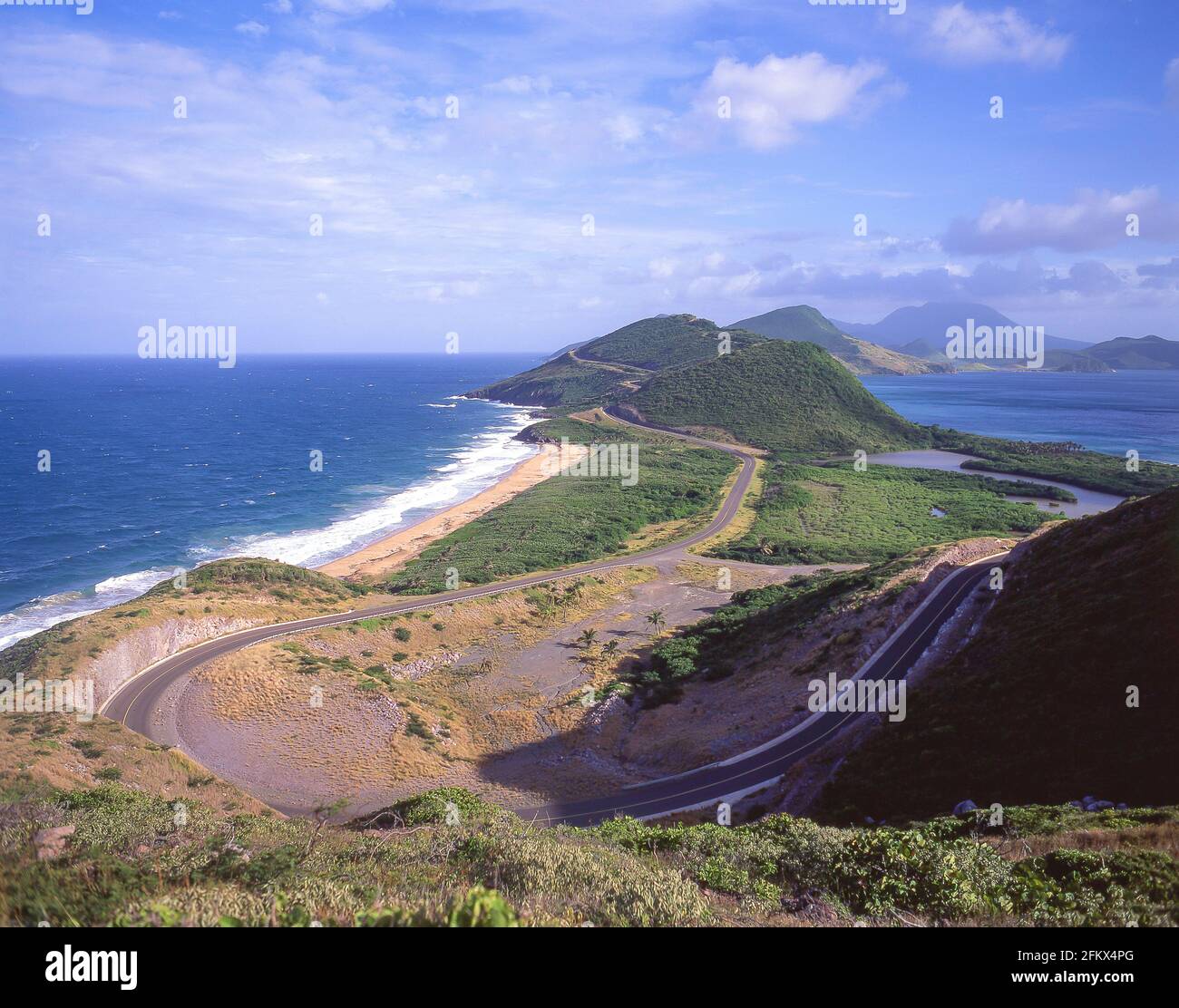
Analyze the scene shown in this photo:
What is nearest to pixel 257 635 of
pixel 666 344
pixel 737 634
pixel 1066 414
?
pixel 737 634

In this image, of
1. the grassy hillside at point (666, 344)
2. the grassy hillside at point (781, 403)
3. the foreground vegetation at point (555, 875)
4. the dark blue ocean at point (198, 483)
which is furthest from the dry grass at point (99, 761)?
the grassy hillside at point (666, 344)

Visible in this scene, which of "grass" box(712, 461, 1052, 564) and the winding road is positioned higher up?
"grass" box(712, 461, 1052, 564)

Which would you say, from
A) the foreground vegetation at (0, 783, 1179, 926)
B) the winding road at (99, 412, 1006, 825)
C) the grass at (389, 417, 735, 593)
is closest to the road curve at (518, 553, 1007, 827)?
the winding road at (99, 412, 1006, 825)

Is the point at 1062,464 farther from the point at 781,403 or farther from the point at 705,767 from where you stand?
the point at 705,767

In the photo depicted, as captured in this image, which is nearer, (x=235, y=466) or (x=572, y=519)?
(x=572, y=519)

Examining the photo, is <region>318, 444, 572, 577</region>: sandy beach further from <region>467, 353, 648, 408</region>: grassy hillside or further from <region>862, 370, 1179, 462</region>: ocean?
<region>862, 370, 1179, 462</region>: ocean

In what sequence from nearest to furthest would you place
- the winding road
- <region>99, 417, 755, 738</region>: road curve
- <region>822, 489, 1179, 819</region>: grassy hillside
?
<region>822, 489, 1179, 819</region>: grassy hillside, the winding road, <region>99, 417, 755, 738</region>: road curve

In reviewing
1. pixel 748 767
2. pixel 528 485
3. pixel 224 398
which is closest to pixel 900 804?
pixel 748 767
